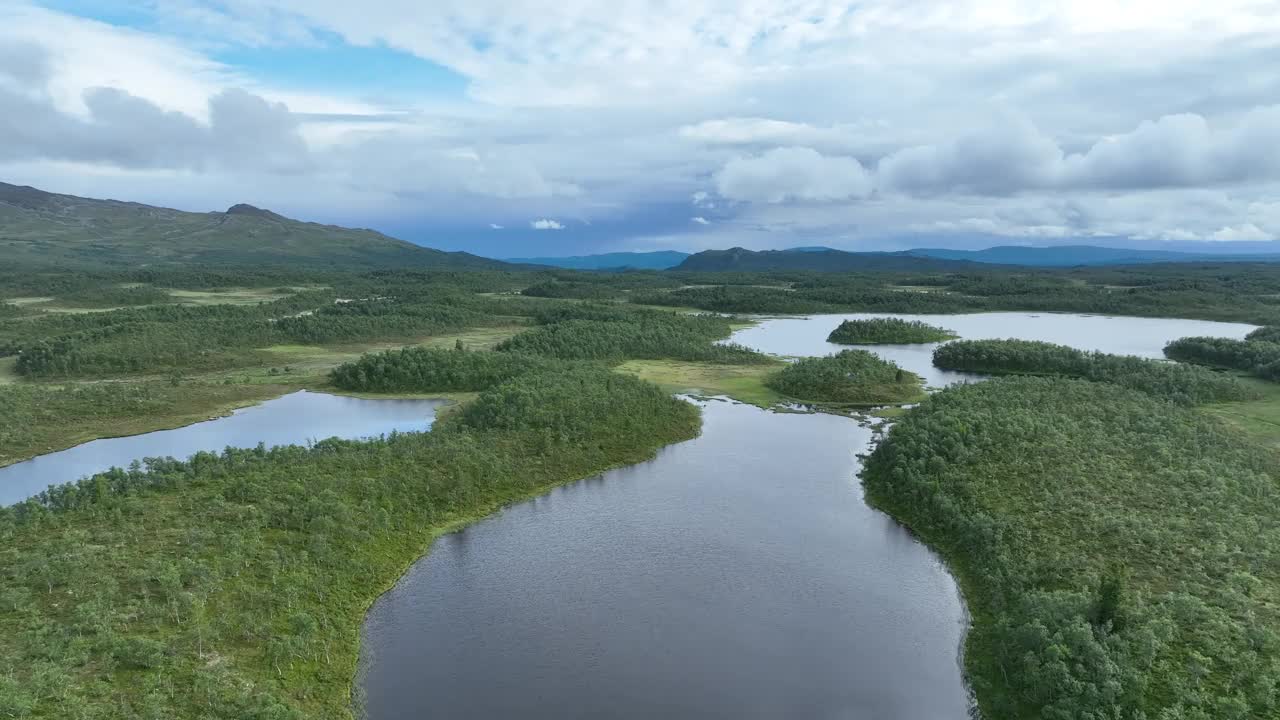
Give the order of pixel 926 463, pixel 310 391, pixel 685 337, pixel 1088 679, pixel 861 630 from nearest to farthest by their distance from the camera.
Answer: pixel 1088 679
pixel 861 630
pixel 926 463
pixel 310 391
pixel 685 337

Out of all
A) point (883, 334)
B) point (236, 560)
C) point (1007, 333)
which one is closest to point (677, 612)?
point (236, 560)

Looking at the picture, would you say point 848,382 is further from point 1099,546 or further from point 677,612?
point 677,612

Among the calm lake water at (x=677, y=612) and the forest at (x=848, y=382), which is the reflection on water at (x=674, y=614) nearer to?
the calm lake water at (x=677, y=612)

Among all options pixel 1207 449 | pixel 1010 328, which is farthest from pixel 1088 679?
pixel 1010 328

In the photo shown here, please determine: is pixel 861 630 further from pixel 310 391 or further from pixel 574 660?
pixel 310 391

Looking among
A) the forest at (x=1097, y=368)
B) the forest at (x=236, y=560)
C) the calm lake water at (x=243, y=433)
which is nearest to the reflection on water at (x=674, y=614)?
the forest at (x=236, y=560)
